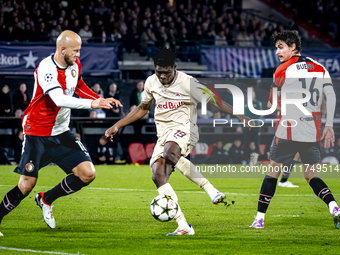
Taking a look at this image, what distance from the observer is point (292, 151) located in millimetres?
5625

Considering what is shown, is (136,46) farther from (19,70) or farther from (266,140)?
(266,140)

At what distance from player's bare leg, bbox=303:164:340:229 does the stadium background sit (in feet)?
30.0

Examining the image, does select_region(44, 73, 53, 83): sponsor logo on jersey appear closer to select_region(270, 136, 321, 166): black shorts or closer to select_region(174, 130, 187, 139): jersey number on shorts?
select_region(174, 130, 187, 139): jersey number on shorts

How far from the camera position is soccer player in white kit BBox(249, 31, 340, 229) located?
5602 millimetres

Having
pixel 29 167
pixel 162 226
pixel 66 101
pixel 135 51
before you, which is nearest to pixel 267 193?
pixel 162 226

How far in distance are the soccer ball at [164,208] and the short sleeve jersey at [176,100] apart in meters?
0.87

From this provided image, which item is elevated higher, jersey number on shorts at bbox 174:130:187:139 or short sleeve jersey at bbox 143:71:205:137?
short sleeve jersey at bbox 143:71:205:137

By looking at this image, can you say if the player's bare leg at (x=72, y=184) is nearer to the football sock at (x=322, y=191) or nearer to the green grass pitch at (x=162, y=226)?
the green grass pitch at (x=162, y=226)

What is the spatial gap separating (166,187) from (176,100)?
1.02 m

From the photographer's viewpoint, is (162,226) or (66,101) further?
(162,226)

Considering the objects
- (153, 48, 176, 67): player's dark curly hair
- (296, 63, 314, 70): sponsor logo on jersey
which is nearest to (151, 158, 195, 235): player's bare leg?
(153, 48, 176, 67): player's dark curly hair

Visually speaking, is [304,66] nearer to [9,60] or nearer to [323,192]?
[323,192]

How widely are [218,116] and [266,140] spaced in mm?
1897

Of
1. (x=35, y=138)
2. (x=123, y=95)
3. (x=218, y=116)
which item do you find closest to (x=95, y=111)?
(x=123, y=95)
